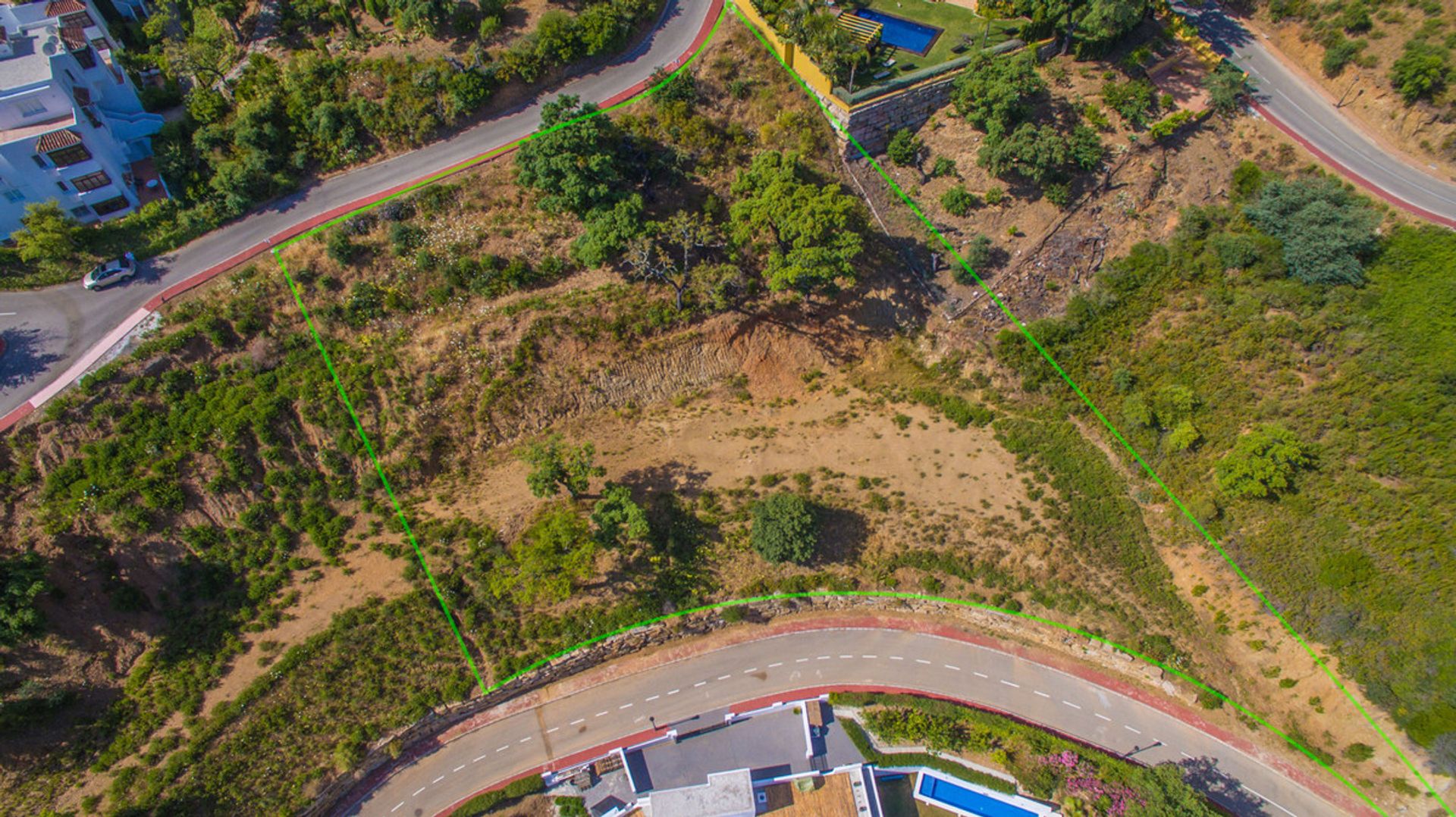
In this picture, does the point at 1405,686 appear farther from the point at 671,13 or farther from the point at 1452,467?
the point at 671,13

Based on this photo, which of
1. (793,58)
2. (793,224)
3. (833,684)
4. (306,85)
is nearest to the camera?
(833,684)

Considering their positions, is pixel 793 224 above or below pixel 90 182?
below

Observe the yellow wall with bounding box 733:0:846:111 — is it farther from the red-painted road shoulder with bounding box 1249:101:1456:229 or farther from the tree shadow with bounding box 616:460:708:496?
the red-painted road shoulder with bounding box 1249:101:1456:229

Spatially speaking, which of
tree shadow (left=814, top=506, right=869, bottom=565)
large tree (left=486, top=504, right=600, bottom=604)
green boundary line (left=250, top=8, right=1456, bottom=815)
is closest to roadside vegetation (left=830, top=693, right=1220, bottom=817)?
green boundary line (left=250, top=8, right=1456, bottom=815)

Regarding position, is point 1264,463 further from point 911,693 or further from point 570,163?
point 570,163

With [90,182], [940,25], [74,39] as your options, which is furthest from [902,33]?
[74,39]

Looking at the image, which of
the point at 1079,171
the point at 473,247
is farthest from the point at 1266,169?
the point at 473,247
